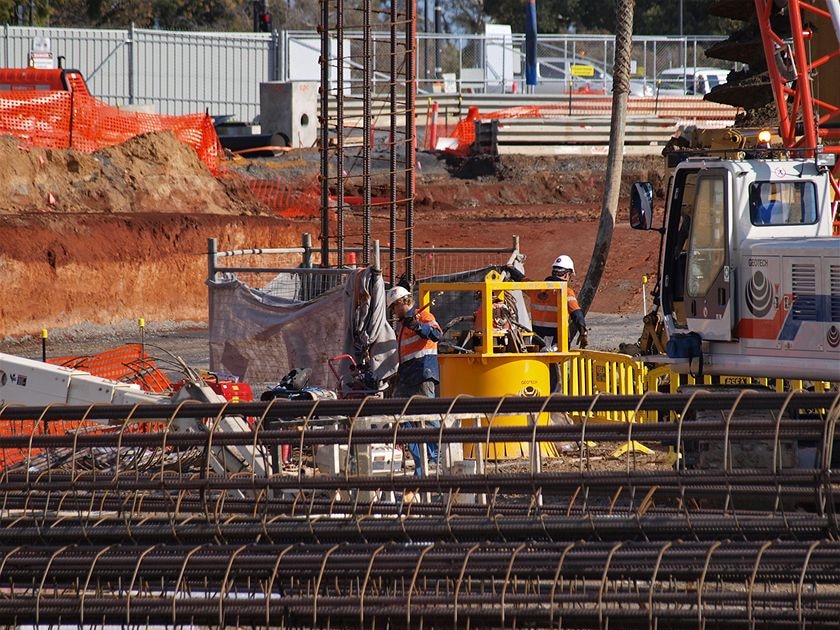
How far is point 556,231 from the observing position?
2856 cm

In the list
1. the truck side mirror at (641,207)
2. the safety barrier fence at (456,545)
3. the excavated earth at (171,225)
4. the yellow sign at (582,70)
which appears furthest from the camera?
the yellow sign at (582,70)

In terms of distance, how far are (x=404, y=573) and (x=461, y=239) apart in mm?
23130

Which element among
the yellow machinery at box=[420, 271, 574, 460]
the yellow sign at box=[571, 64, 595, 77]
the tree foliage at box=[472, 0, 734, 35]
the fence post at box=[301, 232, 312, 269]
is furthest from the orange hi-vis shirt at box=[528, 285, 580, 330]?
the tree foliage at box=[472, 0, 734, 35]

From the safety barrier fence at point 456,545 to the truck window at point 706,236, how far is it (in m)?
5.47

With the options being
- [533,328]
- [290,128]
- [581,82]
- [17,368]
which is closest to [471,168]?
[290,128]

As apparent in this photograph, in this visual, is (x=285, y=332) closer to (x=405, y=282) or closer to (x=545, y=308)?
(x=405, y=282)

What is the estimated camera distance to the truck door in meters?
11.2

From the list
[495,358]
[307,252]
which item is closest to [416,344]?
[495,358]

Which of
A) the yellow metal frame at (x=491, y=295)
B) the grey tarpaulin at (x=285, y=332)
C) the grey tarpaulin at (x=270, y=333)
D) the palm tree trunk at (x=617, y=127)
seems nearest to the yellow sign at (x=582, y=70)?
the palm tree trunk at (x=617, y=127)

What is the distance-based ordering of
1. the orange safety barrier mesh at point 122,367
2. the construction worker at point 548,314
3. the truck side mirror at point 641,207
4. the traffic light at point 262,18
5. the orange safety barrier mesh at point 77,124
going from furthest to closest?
the traffic light at point 262,18, the orange safety barrier mesh at point 77,124, the construction worker at point 548,314, the orange safety barrier mesh at point 122,367, the truck side mirror at point 641,207

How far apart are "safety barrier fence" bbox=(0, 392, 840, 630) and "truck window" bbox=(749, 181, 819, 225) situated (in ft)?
18.7

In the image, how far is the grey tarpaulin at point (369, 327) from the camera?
1320 cm

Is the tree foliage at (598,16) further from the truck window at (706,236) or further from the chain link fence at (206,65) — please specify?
the truck window at (706,236)

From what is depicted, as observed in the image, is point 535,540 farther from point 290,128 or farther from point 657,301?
point 290,128
